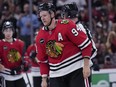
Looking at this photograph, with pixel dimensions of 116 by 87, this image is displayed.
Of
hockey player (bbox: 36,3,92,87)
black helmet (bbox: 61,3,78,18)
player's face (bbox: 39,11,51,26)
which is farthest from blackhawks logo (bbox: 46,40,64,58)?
black helmet (bbox: 61,3,78,18)

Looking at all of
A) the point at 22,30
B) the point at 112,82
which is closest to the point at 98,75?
the point at 112,82

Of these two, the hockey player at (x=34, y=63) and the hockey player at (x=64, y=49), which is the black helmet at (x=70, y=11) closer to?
the hockey player at (x=64, y=49)

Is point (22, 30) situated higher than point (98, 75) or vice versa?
point (22, 30)

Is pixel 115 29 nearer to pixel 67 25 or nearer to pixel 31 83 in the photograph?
pixel 31 83

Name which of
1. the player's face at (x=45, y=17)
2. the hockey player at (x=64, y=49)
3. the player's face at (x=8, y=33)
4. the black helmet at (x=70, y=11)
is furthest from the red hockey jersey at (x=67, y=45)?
the player's face at (x=8, y=33)

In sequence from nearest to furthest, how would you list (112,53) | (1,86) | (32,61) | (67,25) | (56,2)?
(67,25), (1,86), (32,61), (112,53), (56,2)

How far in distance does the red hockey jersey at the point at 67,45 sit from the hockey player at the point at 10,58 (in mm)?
2381

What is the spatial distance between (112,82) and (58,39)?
448cm

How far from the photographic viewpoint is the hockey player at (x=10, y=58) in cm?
844

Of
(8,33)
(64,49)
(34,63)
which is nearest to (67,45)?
(64,49)

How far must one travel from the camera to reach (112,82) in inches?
403

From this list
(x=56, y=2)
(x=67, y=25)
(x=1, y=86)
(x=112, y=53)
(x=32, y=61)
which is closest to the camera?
(x=67, y=25)

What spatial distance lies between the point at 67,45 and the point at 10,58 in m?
2.63

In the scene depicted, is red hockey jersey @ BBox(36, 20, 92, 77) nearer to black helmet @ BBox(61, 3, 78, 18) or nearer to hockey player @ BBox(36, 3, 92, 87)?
hockey player @ BBox(36, 3, 92, 87)
